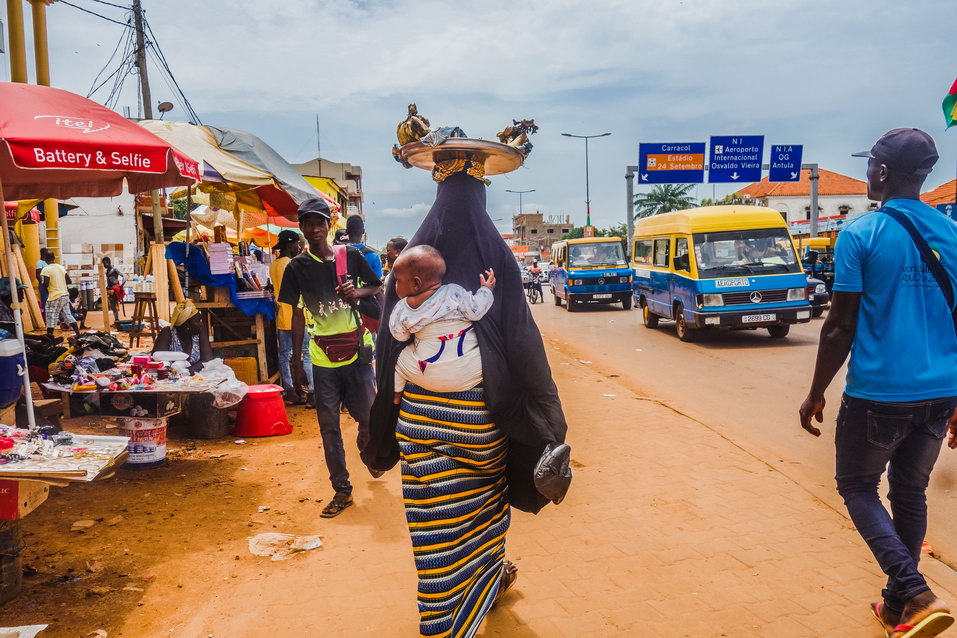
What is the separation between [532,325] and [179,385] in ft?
12.2

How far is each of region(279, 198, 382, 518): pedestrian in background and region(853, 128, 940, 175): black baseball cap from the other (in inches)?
122

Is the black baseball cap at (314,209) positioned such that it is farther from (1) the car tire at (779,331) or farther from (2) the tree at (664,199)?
(2) the tree at (664,199)

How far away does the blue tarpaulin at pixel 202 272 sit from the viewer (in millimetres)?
8164

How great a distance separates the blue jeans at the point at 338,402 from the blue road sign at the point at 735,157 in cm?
2349

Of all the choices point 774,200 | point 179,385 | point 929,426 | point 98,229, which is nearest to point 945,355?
point 929,426

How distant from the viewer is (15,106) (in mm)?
4359

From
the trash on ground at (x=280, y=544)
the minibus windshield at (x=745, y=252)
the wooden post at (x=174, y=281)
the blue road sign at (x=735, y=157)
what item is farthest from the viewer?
the blue road sign at (x=735, y=157)

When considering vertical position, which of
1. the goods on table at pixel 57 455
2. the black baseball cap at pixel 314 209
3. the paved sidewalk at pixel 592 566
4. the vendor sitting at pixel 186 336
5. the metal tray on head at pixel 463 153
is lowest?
the paved sidewalk at pixel 592 566

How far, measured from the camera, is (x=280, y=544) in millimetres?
4160

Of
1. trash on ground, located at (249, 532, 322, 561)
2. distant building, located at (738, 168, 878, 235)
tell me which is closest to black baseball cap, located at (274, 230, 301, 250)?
trash on ground, located at (249, 532, 322, 561)

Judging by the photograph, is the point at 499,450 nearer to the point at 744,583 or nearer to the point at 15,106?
the point at 744,583

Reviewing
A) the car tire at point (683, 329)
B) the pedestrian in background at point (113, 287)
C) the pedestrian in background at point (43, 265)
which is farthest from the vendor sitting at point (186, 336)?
the pedestrian in background at point (113, 287)

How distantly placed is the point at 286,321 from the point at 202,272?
1112mm

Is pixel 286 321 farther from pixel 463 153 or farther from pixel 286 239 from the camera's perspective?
pixel 463 153
